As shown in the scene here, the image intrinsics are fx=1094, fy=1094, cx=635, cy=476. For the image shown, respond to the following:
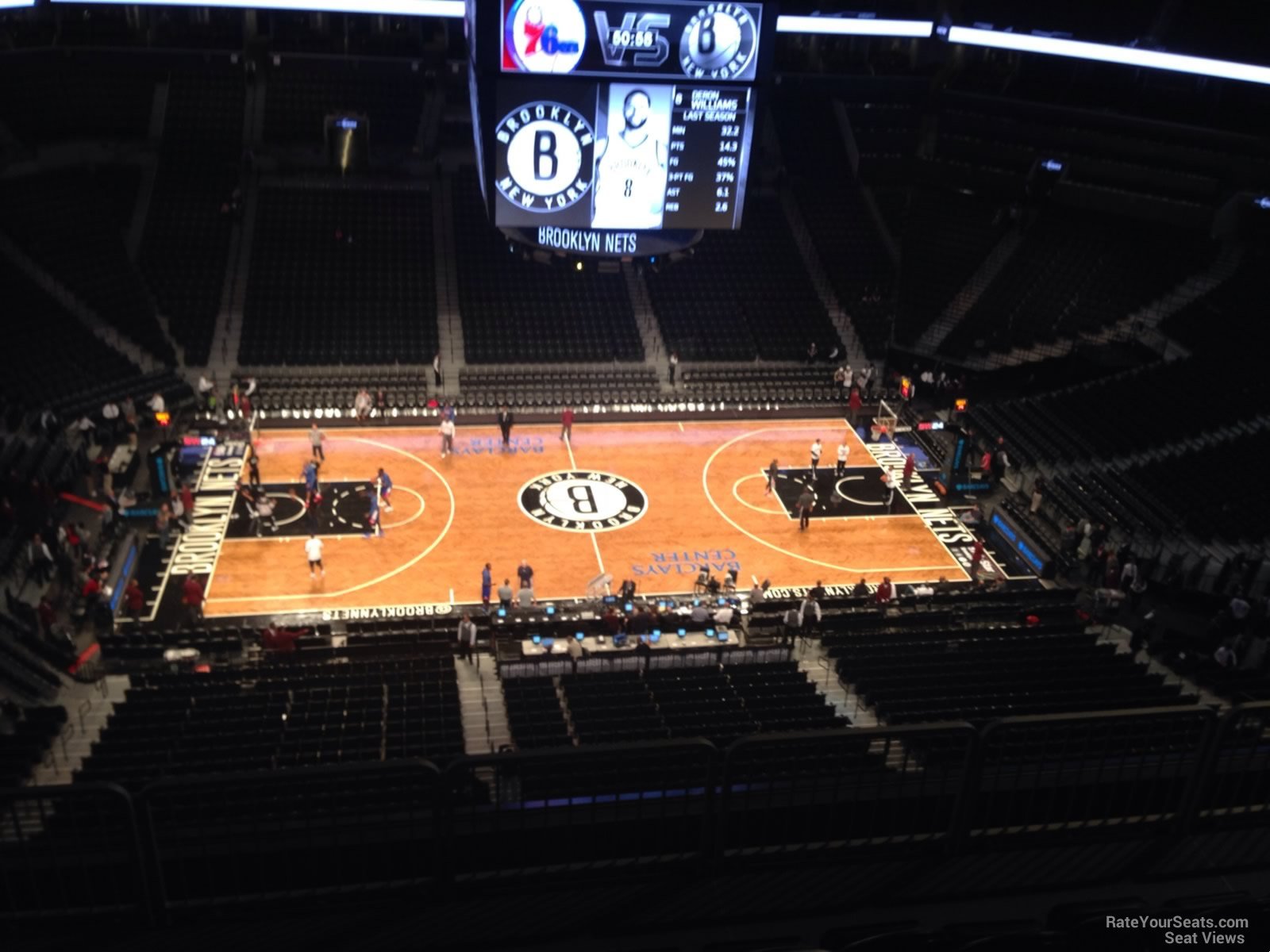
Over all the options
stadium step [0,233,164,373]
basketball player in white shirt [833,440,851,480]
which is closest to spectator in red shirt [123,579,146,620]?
stadium step [0,233,164,373]

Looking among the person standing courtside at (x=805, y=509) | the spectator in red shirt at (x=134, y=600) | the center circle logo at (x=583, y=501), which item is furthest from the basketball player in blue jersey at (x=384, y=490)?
the person standing courtside at (x=805, y=509)

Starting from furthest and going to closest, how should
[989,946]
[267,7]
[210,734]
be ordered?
[267,7], [210,734], [989,946]

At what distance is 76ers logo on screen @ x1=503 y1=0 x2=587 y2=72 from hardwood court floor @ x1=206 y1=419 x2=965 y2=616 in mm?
12027

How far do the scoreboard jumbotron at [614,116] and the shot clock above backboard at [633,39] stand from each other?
0.07 ft

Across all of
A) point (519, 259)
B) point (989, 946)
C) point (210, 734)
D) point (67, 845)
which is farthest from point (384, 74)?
point (989, 946)

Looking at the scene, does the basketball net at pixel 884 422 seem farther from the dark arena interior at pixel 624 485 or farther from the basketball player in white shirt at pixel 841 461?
the basketball player in white shirt at pixel 841 461

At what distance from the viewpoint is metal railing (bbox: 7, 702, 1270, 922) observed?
23.9ft

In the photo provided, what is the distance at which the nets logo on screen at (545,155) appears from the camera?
70.7ft

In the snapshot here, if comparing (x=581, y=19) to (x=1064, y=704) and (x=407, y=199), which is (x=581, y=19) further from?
(x=407, y=199)

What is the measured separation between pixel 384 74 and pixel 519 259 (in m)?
11.4

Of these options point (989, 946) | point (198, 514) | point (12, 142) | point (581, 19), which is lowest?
point (198, 514)

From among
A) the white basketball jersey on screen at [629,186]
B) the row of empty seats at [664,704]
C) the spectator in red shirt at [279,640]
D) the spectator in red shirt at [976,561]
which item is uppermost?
the white basketball jersey on screen at [629,186]

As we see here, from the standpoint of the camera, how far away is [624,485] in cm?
3219

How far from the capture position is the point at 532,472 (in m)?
32.6
